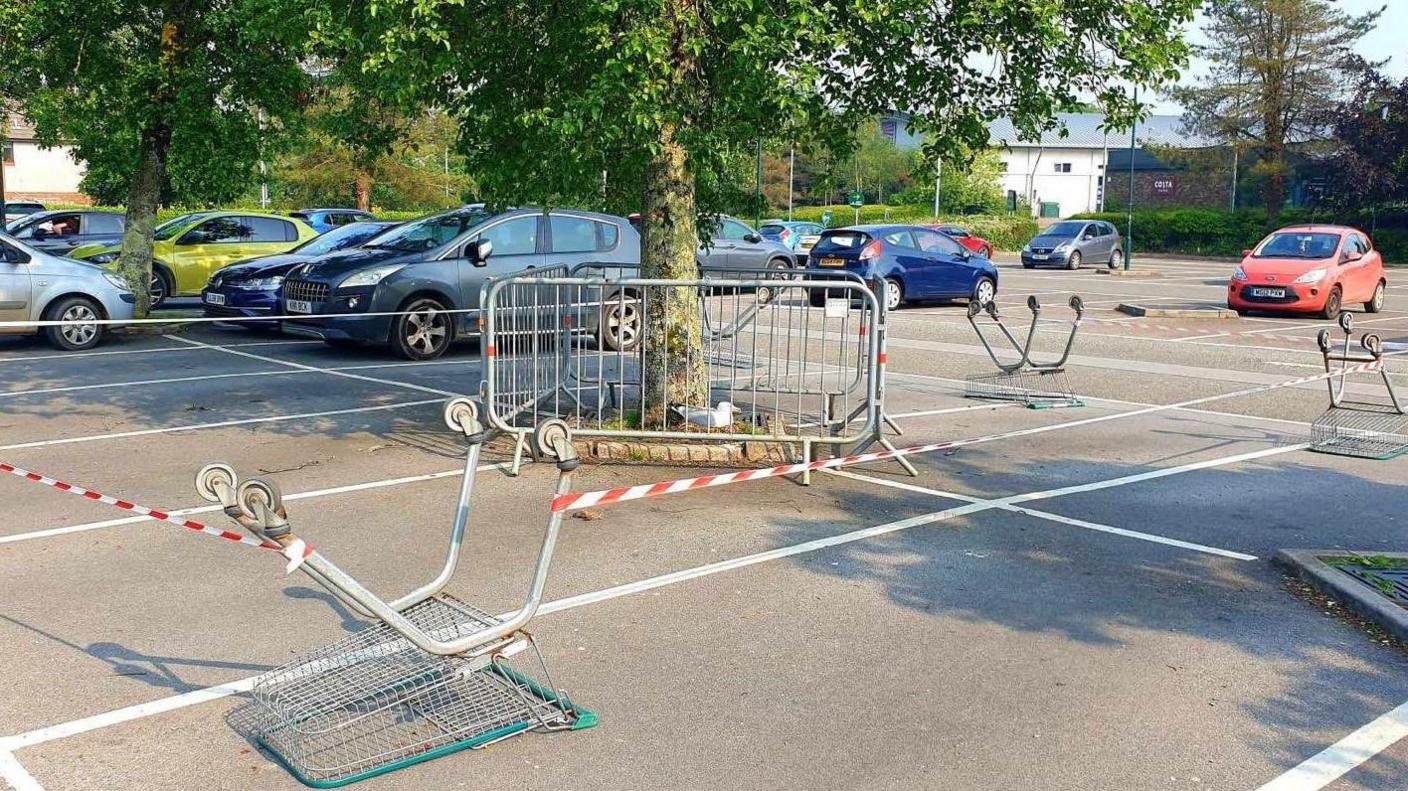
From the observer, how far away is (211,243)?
22219 mm

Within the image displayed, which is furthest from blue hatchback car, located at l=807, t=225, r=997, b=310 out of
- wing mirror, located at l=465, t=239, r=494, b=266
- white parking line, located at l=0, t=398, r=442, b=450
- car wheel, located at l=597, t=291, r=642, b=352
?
car wheel, located at l=597, t=291, r=642, b=352

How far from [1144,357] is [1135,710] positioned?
12.3 meters

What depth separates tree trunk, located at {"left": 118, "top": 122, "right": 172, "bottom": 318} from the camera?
1769 centimetres

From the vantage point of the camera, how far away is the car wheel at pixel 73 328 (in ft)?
51.7

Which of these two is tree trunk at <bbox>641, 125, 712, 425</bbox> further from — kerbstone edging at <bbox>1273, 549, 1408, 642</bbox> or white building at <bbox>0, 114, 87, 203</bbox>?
white building at <bbox>0, 114, 87, 203</bbox>

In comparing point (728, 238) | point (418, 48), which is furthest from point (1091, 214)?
point (418, 48)

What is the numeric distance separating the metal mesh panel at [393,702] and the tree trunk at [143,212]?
14440mm

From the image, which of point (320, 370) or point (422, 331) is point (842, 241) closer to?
point (422, 331)

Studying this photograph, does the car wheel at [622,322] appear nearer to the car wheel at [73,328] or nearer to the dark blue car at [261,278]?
the dark blue car at [261,278]

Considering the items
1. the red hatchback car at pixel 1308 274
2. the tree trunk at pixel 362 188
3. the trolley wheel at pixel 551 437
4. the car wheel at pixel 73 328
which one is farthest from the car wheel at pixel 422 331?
the tree trunk at pixel 362 188

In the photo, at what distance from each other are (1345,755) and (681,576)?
10.3 ft

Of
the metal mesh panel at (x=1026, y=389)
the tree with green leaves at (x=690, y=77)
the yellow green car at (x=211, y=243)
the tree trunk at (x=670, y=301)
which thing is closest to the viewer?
the tree with green leaves at (x=690, y=77)

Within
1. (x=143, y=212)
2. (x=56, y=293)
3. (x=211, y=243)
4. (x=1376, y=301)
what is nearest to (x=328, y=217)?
(x=211, y=243)

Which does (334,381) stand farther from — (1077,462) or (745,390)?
(1077,462)
